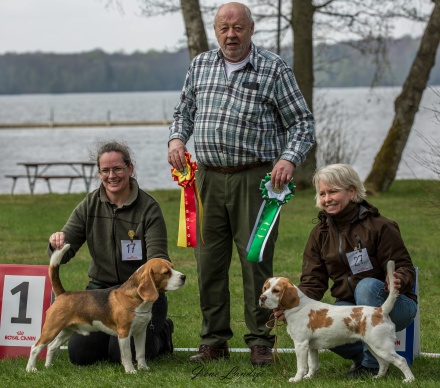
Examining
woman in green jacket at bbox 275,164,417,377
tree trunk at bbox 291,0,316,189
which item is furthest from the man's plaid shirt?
tree trunk at bbox 291,0,316,189

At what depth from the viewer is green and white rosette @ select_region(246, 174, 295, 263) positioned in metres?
5.42

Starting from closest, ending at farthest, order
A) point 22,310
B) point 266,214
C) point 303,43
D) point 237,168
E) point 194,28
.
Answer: point 266,214 → point 237,168 → point 22,310 → point 194,28 → point 303,43

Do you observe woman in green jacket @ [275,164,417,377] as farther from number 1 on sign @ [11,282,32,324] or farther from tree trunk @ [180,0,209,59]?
tree trunk @ [180,0,209,59]

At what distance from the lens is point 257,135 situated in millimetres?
5566

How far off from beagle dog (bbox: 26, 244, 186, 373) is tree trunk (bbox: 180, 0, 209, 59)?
10.3m

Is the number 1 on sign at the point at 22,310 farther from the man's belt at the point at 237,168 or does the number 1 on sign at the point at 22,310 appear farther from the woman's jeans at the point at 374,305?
the woman's jeans at the point at 374,305

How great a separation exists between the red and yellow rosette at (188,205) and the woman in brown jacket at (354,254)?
77 centimetres

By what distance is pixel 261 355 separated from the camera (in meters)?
5.65

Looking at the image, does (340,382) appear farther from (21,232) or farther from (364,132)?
(364,132)

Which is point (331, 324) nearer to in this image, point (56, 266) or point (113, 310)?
point (113, 310)

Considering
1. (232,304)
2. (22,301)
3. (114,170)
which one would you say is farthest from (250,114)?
(232,304)

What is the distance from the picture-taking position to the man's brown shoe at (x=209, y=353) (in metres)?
5.77

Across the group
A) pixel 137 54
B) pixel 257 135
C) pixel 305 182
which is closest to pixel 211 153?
pixel 257 135

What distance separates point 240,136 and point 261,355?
1.31m
